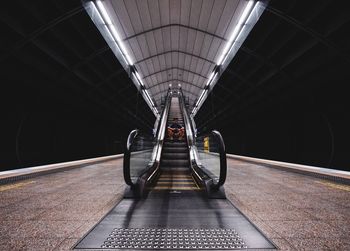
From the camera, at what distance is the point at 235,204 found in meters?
2.61

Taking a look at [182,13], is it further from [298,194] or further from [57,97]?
[298,194]

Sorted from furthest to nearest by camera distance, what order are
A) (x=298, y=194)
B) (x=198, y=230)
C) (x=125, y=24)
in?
(x=125, y=24), (x=298, y=194), (x=198, y=230)

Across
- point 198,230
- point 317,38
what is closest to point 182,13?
point 317,38

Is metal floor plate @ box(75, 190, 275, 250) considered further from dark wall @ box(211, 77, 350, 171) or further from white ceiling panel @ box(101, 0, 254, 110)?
white ceiling panel @ box(101, 0, 254, 110)

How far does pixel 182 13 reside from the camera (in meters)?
9.43

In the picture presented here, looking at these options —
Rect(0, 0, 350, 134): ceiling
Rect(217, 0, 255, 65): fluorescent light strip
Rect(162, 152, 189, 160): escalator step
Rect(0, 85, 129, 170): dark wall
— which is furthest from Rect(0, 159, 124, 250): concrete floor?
Rect(217, 0, 255, 65): fluorescent light strip

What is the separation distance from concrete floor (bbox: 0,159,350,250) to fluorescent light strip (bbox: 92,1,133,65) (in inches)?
245

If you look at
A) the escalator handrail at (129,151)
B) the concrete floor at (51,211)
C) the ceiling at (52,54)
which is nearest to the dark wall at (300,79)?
the escalator handrail at (129,151)

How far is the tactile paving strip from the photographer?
1582 mm

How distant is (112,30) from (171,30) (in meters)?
3.90

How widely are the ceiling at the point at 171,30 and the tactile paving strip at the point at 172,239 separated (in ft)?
20.9

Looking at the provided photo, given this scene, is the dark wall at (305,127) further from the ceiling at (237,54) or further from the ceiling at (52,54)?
the ceiling at (52,54)

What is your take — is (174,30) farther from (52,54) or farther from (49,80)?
(49,80)

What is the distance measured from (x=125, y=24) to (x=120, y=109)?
243 inches
